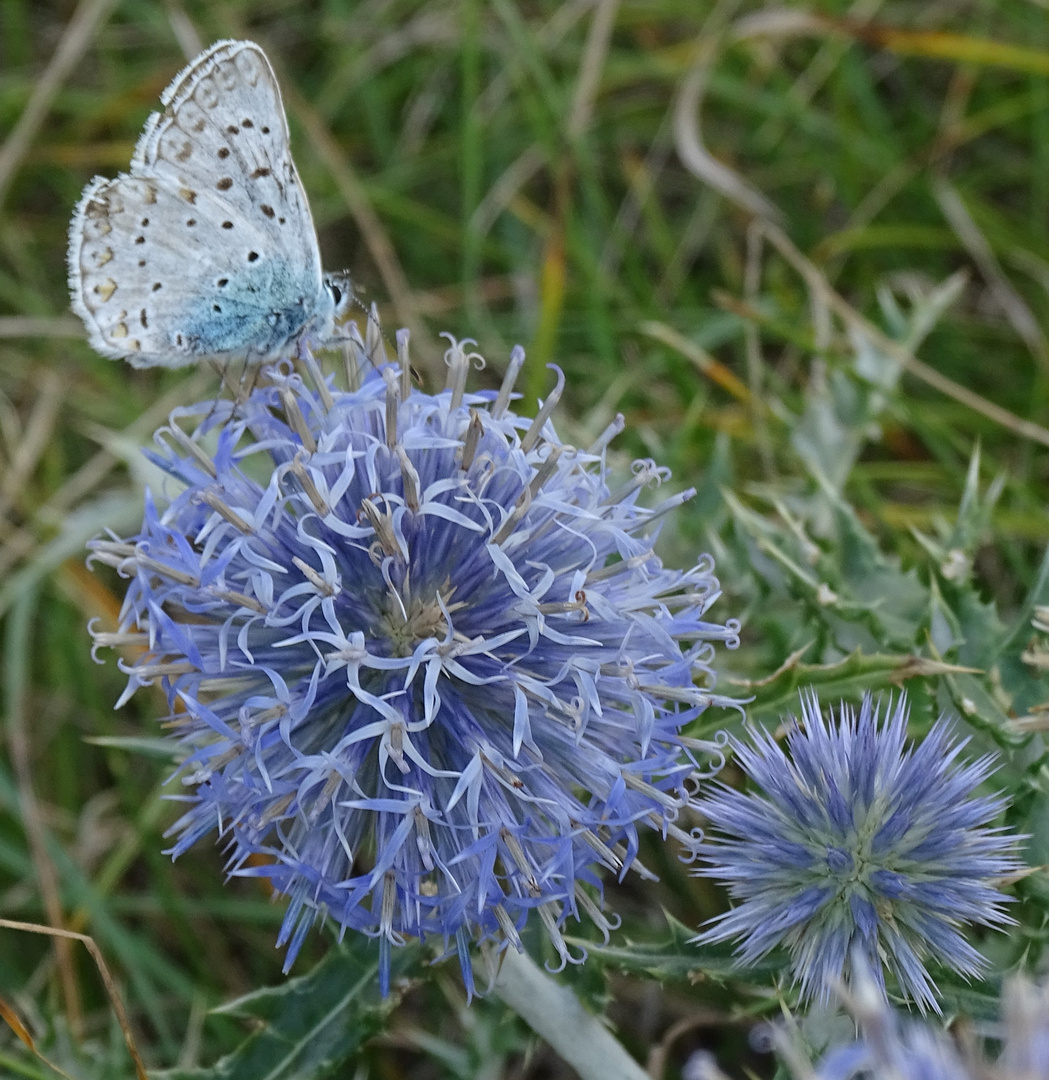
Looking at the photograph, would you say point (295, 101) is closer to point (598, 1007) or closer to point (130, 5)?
point (130, 5)

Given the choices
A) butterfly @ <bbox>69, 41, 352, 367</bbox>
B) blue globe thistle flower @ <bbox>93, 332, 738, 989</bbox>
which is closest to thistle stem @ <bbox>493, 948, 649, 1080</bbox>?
blue globe thistle flower @ <bbox>93, 332, 738, 989</bbox>

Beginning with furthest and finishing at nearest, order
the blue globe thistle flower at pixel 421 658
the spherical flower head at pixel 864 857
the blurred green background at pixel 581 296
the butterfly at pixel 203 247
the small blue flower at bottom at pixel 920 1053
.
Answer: the blurred green background at pixel 581 296, the butterfly at pixel 203 247, the blue globe thistle flower at pixel 421 658, the spherical flower head at pixel 864 857, the small blue flower at bottom at pixel 920 1053

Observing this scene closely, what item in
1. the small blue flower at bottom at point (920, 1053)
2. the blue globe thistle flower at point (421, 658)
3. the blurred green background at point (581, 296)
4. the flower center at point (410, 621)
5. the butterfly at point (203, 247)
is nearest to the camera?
the small blue flower at bottom at point (920, 1053)

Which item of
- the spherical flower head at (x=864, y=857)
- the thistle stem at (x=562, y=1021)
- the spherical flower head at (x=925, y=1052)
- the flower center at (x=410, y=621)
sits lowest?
the thistle stem at (x=562, y=1021)

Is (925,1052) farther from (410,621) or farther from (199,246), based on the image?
(199,246)

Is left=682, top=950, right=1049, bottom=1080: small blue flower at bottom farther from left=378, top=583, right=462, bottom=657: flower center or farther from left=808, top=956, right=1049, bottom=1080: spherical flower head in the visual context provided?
left=378, top=583, right=462, bottom=657: flower center

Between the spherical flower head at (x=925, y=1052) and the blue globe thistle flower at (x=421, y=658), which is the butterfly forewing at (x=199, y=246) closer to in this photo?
the blue globe thistle flower at (x=421, y=658)

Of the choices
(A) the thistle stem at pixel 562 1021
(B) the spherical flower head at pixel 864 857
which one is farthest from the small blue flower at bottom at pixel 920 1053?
(A) the thistle stem at pixel 562 1021

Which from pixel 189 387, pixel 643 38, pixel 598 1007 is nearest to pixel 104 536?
pixel 189 387
